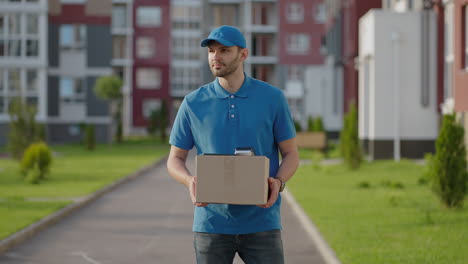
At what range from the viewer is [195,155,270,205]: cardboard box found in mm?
4301

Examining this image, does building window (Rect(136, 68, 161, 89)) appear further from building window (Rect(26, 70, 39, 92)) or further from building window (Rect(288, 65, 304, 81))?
building window (Rect(26, 70, 39, 92))

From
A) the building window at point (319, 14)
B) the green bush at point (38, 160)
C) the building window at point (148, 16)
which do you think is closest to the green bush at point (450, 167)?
the green bush at point (38, 160)

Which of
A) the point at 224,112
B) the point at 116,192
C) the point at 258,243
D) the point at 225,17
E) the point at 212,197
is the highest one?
the point at 225,17

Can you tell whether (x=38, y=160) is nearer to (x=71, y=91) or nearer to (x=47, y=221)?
(x=47, y=221)

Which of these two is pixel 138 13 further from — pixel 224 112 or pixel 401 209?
pixel 224 112

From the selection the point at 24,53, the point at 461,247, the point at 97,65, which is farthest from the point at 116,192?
the point at 97,65

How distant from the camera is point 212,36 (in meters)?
4.46

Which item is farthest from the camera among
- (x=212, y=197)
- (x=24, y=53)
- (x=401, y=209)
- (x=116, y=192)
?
(x=24, y=53)

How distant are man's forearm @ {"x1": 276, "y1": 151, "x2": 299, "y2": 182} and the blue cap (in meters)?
0.66

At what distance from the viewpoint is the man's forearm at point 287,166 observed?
4574 millimetres

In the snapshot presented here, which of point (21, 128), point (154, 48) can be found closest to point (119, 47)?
point (154, 48)

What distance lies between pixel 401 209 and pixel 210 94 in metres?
10.2

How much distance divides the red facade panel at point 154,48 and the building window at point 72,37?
1987cm

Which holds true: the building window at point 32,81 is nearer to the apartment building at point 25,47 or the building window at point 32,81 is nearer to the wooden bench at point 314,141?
the apartment building at point 25,47
